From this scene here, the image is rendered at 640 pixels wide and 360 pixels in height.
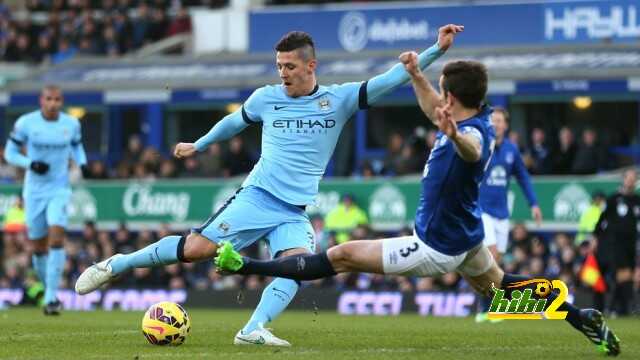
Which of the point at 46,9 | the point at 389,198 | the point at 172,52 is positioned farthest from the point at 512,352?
the point at 46,9

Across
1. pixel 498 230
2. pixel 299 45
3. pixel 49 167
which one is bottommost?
pixel 498 230

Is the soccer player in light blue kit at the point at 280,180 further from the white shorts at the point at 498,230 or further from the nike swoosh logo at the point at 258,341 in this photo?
the white shorts at the point at 498,230

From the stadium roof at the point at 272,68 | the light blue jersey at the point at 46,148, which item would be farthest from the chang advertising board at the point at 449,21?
the light blue jersey at the point at 46,148

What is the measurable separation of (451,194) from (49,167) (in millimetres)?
9079

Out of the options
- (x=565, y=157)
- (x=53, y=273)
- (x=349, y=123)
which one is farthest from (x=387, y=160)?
(x=53, y=273)

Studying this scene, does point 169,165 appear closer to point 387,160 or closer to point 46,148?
point 387,160

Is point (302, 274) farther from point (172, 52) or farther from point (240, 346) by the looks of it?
point (172, 52)

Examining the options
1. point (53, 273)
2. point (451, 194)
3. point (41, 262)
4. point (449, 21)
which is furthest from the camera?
point (449, 21)

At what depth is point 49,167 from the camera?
18.2 meters

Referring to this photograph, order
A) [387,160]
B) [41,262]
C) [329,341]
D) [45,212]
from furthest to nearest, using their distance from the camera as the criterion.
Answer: [387,160] < [41,262] < [45,212] < [329,341]

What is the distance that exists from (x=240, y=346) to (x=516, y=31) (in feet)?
61.1

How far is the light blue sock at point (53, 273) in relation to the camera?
708 inches

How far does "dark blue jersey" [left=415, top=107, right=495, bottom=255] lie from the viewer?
10.1 meters

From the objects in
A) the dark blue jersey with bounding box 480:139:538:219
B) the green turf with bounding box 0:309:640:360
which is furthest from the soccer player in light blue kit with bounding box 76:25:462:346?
the dark blue jersey with bounding box 480:139:538:219
